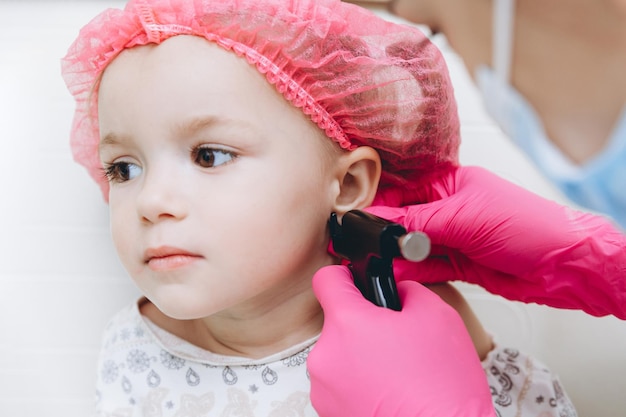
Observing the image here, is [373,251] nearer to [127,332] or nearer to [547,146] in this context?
[547,146]

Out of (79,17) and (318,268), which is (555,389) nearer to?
(318,268)

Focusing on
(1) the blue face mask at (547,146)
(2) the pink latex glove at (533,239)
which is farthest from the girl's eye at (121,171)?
(1) the blue face mask at (547,146)

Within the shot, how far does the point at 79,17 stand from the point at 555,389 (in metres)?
1.15

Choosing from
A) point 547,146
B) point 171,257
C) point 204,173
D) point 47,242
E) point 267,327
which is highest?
point 547,146

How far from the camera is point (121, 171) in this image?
0.94 m

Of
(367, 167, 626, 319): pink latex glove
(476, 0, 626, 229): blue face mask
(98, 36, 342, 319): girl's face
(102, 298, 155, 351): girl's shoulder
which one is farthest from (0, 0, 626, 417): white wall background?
(476, 0, 626, 229): blue face mask

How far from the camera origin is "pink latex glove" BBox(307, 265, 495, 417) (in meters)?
0.72

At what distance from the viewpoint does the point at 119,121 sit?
2.79 feet

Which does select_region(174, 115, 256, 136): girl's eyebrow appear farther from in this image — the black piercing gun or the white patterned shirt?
the white patterned shirt

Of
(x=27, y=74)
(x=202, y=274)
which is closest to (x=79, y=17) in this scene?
(x=27, y=74)

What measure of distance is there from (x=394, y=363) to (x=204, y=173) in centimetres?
35

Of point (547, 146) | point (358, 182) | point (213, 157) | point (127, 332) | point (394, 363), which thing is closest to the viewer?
point (547, 146)

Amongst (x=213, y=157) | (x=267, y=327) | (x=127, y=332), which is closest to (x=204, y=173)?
(x=213, y=157)

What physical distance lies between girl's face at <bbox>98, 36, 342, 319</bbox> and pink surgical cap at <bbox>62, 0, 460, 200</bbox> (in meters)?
0.02
